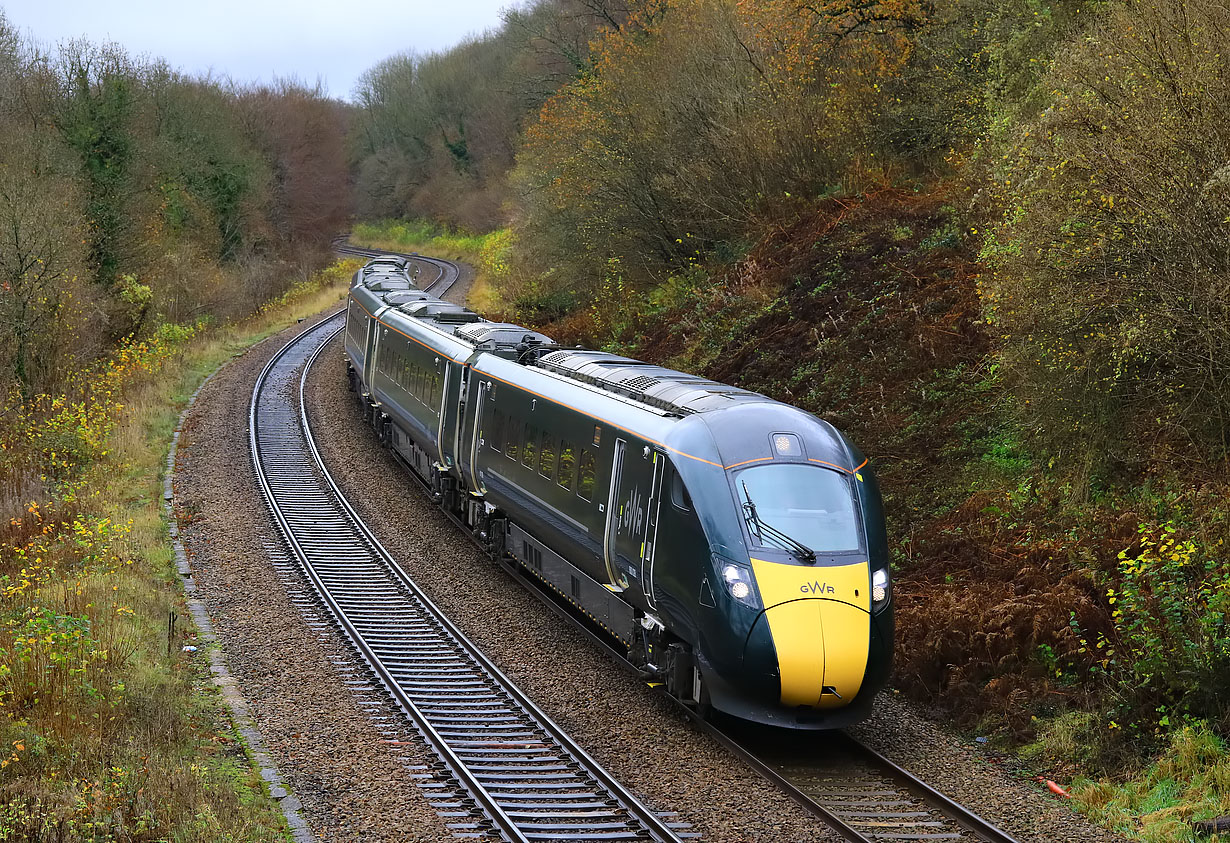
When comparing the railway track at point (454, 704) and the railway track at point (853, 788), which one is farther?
the railway track at point (454, 704)

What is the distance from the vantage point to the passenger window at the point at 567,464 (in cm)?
1280

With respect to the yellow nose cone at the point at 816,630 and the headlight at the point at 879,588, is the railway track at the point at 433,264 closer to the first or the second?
the headlight at the point at 879,588

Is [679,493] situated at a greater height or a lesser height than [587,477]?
greater

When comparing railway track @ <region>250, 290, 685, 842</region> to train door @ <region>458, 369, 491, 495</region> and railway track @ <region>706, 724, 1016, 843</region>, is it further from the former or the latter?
train door @ <region>458, 369, 491, 495</region>

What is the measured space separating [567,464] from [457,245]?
2312 inches

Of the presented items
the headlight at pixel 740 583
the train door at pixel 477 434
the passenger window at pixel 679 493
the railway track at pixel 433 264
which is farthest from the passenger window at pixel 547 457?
the railway track at pixel 433 264

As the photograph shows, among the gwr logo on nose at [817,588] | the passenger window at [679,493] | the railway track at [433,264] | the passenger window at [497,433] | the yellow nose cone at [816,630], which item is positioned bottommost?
the yellow nose cone at [816,630]

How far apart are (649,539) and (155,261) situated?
102 feet

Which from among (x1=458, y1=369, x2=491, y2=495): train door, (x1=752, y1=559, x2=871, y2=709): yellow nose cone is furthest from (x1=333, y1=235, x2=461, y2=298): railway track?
(x1=752, y1=559, x2=871, y2=709): yellow nose cone

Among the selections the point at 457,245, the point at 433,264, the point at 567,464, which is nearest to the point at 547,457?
the point at 567,464

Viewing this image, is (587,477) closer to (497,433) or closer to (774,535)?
(774,535)

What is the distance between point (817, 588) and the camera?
9.46 metres

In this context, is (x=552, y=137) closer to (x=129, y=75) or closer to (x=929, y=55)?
(x=929, y=55)

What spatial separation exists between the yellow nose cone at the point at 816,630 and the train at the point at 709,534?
0.01m
